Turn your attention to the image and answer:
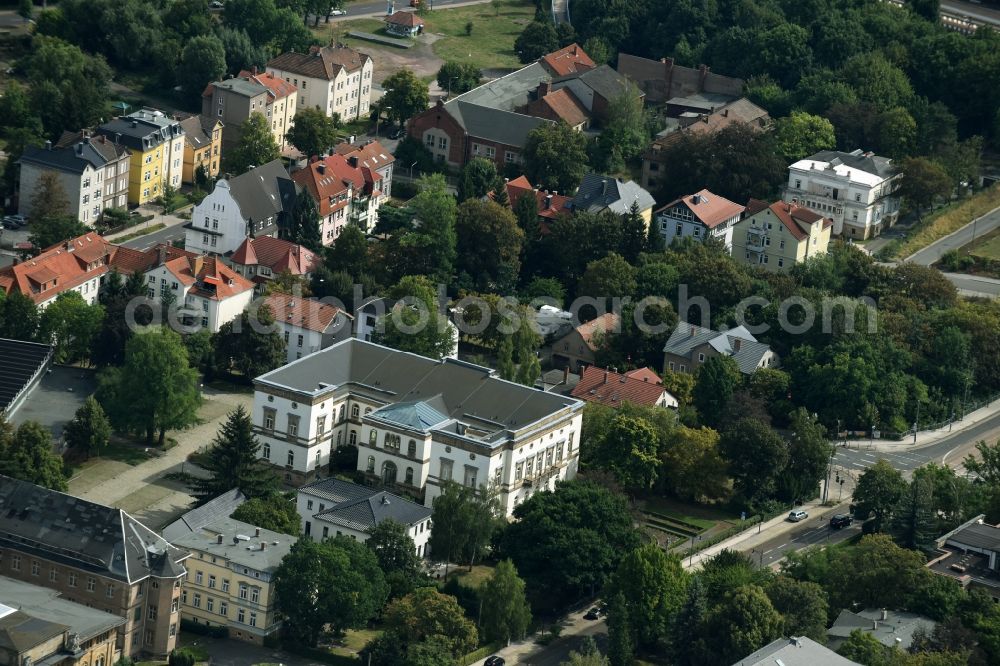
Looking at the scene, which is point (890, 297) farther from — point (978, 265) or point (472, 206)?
point (472, 206)

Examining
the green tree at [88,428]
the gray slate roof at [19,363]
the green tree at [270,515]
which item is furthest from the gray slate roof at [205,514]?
the gray slate roof at [19,363]

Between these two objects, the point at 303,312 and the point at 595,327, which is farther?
the point at 595,327

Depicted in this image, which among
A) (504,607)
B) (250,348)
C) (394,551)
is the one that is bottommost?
(504,607)

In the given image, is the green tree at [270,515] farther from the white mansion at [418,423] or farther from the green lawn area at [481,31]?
the green lawn area at [481,31]

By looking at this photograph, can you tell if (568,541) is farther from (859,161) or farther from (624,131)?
(624,131)

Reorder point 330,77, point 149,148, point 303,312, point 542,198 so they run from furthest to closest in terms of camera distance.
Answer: point 330,77 → point 542,198 → point 149,148 → point 303,312

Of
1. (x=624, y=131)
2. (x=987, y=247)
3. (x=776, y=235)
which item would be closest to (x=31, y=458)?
(x=776, y=235)

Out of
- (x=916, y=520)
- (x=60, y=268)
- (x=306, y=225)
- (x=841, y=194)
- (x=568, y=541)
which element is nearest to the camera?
(x=568, y=541)
